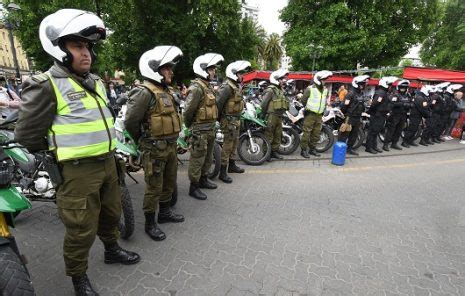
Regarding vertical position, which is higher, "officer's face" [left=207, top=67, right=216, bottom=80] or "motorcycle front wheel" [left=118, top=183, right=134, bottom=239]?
"officer's face" [left=207, top=67, right=216, bottom=80]

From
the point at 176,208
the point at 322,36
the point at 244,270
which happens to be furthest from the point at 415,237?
the point at 322,36

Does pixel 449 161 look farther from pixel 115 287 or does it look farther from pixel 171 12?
pixel 171 12

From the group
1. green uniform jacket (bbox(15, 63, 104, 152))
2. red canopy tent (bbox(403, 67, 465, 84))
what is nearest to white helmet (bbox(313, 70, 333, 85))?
green uniform jacket (bbox(15, 63, 104, 152))

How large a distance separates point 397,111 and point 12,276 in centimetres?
872

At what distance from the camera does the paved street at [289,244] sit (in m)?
2.72

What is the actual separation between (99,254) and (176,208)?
129cm

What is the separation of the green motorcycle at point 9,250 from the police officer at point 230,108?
331 cm

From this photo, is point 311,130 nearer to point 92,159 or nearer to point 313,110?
point 313,110

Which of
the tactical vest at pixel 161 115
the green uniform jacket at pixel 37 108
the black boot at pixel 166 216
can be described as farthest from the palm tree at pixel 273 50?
the green uniform jacket at pixel 37 108

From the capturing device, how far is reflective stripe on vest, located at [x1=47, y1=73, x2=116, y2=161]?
2.06 meters

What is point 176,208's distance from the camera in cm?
423

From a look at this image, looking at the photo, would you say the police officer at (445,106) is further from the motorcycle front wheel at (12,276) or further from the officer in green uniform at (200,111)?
the motorcycle front wheel at (12,276)

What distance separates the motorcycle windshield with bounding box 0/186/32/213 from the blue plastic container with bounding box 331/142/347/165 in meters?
5.79

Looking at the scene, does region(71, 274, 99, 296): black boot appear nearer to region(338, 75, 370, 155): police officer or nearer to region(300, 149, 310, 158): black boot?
region(300, 149, 310, 158): black boot
